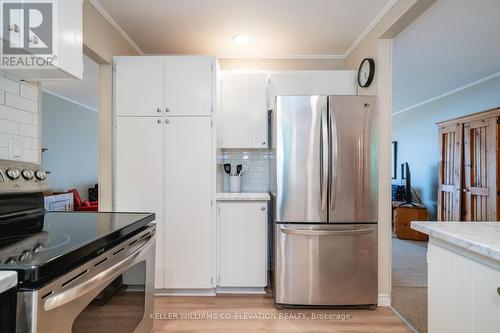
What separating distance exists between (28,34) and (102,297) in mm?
1256

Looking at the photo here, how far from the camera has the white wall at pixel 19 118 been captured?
58.4 inches

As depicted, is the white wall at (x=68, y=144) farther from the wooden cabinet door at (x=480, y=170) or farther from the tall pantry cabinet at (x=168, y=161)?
the wooden cabinet door at (x=480, y=170)

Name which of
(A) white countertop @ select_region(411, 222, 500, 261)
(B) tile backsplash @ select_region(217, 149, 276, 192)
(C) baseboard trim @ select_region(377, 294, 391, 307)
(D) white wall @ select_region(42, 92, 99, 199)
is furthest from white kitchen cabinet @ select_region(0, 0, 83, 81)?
(D) white wall @ select_region(42, 92, 99, 199)

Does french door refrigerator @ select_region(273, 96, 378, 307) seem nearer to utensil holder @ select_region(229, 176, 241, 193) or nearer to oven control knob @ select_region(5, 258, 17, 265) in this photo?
utensil holder @ select_region(229, 176, 241, 193)

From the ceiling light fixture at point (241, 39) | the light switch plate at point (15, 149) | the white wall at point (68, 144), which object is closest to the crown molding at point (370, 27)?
the ceiling light fixture at point (241, 39)

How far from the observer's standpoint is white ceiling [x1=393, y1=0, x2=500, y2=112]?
230cm

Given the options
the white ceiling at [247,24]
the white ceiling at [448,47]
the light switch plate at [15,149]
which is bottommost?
the light switch plate at [15,149]

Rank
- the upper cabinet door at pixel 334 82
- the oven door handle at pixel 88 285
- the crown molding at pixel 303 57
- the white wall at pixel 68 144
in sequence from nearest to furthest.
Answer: the oven door handle at pixel 88 285 < the upper cabinet door at pixel 334 82 < the crown molding at pixel 303 57 < the white wall at pixel 68 144

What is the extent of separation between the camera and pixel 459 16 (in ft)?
7.68

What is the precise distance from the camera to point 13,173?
50.0 inches

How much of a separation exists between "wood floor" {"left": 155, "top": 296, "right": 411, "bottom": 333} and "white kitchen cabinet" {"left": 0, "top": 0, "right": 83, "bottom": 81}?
6.10ft

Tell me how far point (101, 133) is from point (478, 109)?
16.9 ft

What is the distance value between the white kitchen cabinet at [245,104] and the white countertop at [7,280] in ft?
7.37

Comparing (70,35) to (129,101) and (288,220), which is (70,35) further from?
(288,220)
